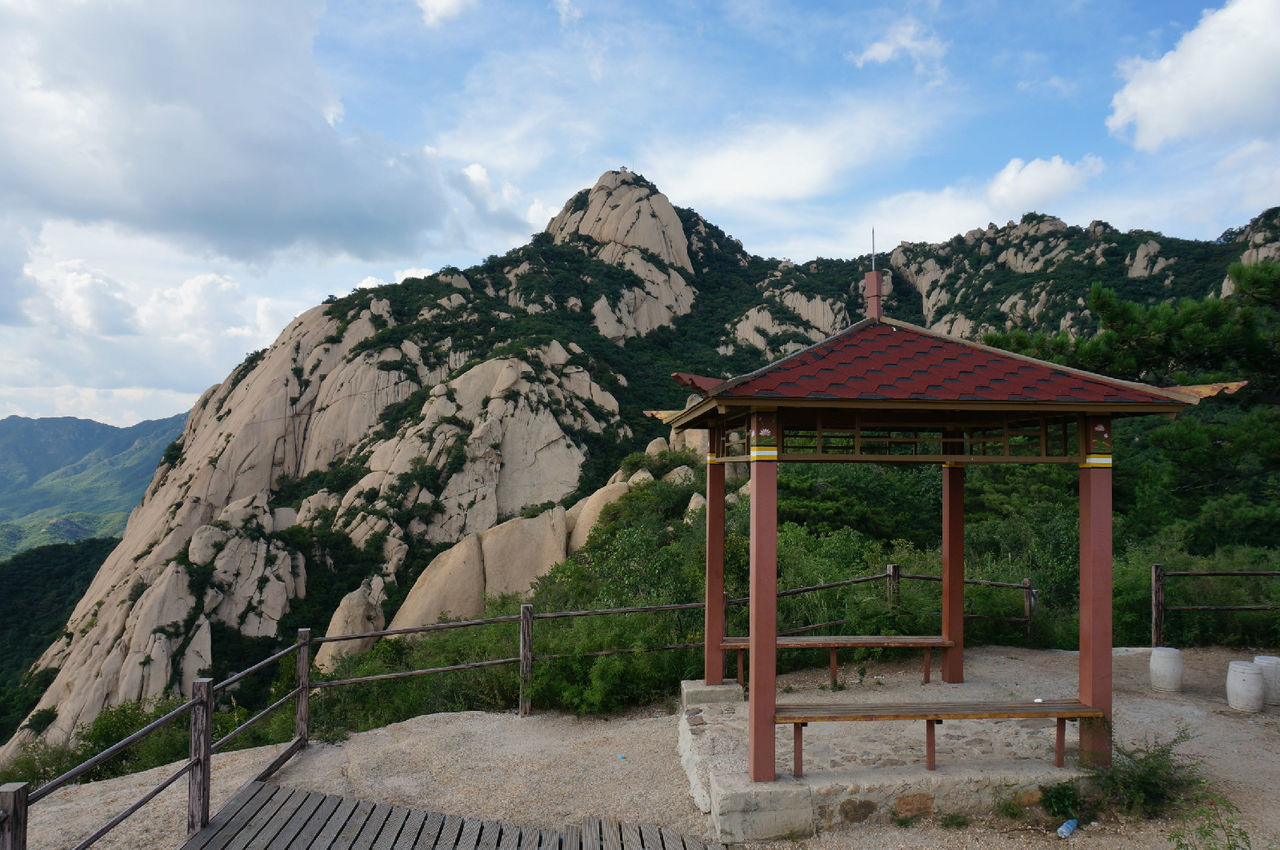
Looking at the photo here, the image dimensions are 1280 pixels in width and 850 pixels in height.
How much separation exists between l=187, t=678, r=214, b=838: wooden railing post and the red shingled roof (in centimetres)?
424

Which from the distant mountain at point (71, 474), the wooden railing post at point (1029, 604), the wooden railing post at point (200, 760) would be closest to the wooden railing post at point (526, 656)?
the wooden railing post at point (200, 760)

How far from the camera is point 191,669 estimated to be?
25.2 m

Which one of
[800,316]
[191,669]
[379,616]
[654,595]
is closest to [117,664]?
[191,669]

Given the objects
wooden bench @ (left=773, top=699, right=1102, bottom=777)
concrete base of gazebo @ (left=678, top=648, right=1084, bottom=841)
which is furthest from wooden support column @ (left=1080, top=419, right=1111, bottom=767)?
concrete base of gazebo @ (left=678, top=648, right=1084, bottom=841)

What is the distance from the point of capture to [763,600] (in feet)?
17.6

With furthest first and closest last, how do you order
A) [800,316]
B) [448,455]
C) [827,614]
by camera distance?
[800,316] → [448,455] → [827,614]

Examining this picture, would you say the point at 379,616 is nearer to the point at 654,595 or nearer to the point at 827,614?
the point at 654,595

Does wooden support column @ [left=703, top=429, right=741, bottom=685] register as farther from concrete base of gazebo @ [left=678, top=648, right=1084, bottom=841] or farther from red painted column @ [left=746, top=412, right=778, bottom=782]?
red painted column @ [left=746, top=412, right=778, bottom=782]

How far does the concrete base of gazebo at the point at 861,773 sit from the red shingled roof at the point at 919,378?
2909mm

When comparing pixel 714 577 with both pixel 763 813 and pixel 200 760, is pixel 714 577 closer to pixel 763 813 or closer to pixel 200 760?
pixel 763 813

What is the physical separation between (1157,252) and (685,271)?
118 feet

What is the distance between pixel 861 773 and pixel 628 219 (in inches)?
2447

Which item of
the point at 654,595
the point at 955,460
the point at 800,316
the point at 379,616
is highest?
the point at 800,316

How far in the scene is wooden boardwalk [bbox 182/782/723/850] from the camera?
459cm
